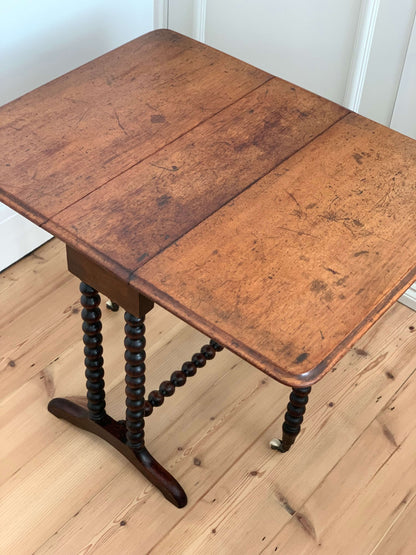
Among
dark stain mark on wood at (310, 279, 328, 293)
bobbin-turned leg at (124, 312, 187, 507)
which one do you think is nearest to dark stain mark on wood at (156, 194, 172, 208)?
bobbin-turned leg at (124, 312, 187, 507)

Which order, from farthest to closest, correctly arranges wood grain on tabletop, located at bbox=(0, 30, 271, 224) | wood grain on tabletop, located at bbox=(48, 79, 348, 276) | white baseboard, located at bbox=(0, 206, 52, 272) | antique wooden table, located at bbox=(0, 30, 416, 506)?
white baseboard, located at bbox=(0, 206, 52, 272), wood grain on tabletop, located at bbox=(0, 30, 271, 224), wood grain on tabletop, located at bbox=(48, 79, 348, 276), antique wooden table, located at bbox=(0, 30, 416, 506)

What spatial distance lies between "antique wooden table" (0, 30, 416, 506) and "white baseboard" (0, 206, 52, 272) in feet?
2.06

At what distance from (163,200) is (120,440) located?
27.9 inches

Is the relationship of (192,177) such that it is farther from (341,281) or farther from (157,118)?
(341,281)

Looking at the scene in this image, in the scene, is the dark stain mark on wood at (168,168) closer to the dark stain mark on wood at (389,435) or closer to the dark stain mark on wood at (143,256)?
the dark stain mark on wood at (143,256)

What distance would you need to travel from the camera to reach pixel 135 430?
1872mm

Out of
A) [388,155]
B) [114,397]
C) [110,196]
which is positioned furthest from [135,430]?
[388,155]

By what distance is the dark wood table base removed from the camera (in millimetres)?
1748

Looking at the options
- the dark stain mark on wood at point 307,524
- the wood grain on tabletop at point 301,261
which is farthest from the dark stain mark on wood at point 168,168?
the dark stain mark on wood at point 307,524

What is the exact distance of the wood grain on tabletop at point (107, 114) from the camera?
63.1 inches

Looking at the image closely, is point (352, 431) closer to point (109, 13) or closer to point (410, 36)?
point (410, 36)

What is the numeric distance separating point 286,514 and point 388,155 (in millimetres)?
921

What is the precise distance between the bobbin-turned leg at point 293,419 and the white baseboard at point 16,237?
1047 mm

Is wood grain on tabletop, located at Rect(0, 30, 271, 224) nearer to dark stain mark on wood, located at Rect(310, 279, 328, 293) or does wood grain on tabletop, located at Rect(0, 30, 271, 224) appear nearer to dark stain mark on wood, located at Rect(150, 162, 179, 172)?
dark stain mark on wood, located at Rect(150, 162, 179, 172)
